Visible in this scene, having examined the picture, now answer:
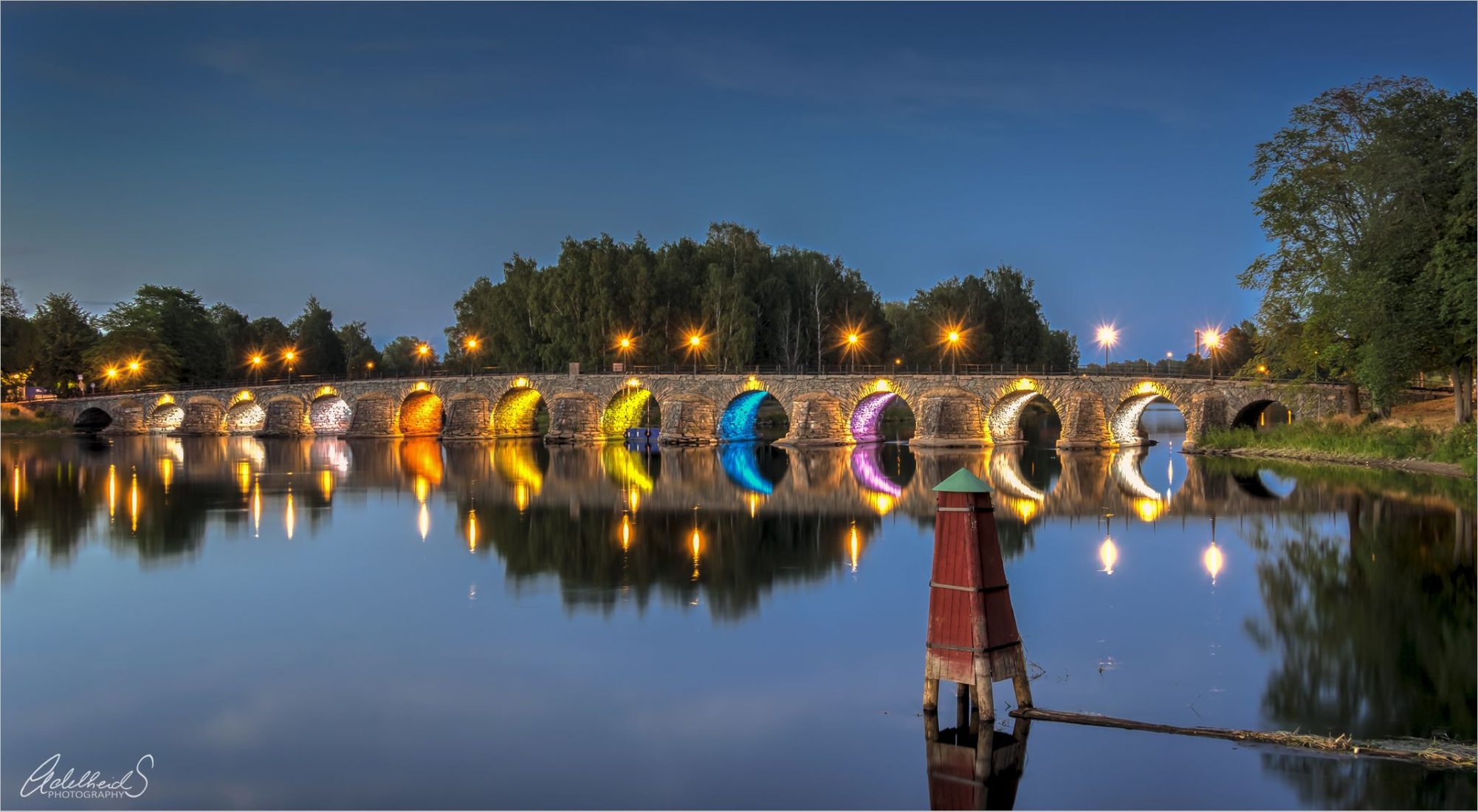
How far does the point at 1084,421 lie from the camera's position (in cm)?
5375

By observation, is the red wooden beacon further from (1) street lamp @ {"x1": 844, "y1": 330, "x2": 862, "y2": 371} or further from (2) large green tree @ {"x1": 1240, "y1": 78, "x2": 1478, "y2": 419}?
(1) street lamp @ {"x1": 844, "y1": 330, "x2": 862, "y2": 371}

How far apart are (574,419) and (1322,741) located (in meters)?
57.6

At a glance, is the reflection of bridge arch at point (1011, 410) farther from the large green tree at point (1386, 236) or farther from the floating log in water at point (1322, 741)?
the floating log in water at point (1322, 741)

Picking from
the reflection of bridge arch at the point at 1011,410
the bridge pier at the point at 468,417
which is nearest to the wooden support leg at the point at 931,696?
the reflection of bridge arch at the point at 1011,410

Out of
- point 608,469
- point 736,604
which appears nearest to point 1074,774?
point 736,604

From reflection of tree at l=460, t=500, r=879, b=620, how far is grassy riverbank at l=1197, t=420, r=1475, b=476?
774 inches

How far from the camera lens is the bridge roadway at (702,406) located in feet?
171

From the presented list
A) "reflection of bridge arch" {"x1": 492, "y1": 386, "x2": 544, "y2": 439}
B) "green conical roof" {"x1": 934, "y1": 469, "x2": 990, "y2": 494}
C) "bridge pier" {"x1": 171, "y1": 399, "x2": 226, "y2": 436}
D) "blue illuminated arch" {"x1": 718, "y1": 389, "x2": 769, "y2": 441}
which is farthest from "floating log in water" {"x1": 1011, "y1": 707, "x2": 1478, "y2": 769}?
"bridge pier" {"x1": 171, "y1": 399, "x2": 226, "y2": 436}

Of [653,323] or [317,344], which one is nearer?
[653,323]

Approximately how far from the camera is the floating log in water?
35.1ft

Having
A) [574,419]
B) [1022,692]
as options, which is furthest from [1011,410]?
[1022,692]

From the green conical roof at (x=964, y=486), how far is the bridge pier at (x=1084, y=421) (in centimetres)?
4431

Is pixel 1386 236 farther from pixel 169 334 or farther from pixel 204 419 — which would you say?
pixel 169 334

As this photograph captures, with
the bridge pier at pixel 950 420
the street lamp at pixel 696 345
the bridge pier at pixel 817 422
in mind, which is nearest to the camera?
the bridge pier at pixel 950 420
